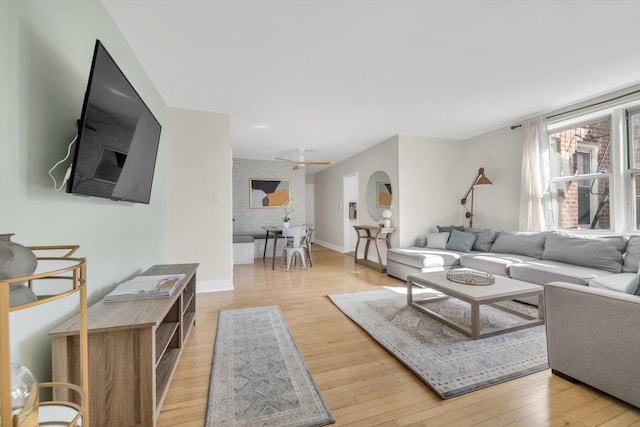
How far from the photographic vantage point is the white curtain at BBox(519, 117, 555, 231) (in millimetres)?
3652

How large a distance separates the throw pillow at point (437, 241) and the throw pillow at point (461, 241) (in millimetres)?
74

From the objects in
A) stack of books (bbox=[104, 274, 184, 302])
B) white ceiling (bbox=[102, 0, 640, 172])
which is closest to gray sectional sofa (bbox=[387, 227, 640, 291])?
white ceiling (bbox=[102, 0, 640, 172])

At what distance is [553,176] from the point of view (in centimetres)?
373

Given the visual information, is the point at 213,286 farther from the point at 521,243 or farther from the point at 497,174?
the point at 497,174

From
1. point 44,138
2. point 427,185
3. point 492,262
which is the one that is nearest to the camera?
point 44,138

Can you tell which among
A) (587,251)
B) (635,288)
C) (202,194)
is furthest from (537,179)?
(202,194)

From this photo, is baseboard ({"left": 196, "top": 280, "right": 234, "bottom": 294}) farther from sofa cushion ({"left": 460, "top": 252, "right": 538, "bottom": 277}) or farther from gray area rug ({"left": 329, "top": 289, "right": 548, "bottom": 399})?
sofa cushion ({"left": 460, "top": 252, "right": 538, "bottom": 277})

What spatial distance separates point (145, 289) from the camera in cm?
169

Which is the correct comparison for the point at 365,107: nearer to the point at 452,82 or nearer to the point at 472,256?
the point at 452,82

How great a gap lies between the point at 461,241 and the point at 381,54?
310cm

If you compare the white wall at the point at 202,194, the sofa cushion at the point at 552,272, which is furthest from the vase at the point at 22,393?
the sofa cushion at the point at 552,272

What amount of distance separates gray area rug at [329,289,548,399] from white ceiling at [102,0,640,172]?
240 cm

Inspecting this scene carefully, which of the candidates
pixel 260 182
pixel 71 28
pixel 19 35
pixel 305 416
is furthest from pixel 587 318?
pixel 260 182

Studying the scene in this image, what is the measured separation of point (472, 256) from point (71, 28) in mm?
4367
